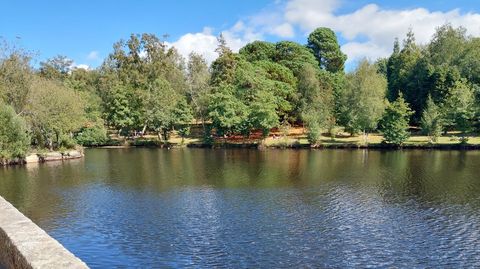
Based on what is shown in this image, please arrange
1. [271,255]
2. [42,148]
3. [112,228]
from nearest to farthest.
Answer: [271,255]
[112,228]
[42,148]

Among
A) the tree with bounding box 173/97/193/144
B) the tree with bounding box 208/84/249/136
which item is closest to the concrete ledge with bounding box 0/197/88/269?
the tree with bounding box 208/84/249/136

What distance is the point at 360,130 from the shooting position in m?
75.5

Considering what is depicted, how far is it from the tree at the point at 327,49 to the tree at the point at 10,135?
71338 mm

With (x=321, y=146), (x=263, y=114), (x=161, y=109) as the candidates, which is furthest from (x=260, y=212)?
(x=161, y=109)

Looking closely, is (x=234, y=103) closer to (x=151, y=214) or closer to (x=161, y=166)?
(x=161, y=166)

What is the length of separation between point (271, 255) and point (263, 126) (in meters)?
54.1

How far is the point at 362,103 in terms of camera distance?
2864 inches

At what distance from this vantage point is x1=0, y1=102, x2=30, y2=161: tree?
173 feet

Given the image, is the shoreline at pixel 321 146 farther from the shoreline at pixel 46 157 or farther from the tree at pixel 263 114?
the shoreline at pixel 46 157

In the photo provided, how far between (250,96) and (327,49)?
34.5m

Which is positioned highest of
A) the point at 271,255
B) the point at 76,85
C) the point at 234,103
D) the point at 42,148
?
the point at 76,85

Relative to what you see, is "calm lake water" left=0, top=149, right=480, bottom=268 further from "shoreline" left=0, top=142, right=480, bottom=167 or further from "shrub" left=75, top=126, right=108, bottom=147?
"shrub" left=75, top=126, right=108, bottom=147

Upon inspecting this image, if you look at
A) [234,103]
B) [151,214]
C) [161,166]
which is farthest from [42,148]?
[151,214]

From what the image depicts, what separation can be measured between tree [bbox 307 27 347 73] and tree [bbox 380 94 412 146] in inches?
1381
